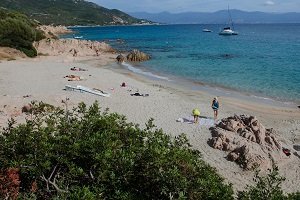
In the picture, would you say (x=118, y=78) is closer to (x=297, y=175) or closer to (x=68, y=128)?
(x=297, y=175)

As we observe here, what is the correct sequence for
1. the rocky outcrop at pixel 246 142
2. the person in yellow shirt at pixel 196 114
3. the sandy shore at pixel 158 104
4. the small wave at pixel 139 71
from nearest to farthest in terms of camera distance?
the rocky outcrop at pixel 246 142 < the sandy shore at pixel 158 104 < the person in yellow shirt at pixel 196 114 < the small wave at pixel 139 71

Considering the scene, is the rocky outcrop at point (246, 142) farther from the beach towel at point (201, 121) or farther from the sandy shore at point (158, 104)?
the beach towel at point (201, 121)

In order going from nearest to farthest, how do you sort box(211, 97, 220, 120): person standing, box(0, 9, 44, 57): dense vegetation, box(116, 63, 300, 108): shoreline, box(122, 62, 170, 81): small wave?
box(211, 97, 220, 120): person standing
box(116, 63, 300, 108): shoreline
box(122, 62, 170, 81): small wave
box(0, 9, 44, 57): dense vegetation

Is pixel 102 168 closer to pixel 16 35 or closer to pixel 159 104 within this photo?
pixel 159 104

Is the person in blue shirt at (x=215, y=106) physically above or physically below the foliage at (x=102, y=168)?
below

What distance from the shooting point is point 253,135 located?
21.0 metres

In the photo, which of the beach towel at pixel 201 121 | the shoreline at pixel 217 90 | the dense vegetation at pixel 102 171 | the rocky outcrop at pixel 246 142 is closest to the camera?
the dense vegetation at pixel 102 171

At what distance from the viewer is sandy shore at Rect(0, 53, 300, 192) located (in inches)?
757

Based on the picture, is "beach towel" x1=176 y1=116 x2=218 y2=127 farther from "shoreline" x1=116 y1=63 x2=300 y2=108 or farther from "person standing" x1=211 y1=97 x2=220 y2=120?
"shoreline" x1=116 y1=63 x2=300 y2=108

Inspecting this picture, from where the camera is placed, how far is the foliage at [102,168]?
8.23m

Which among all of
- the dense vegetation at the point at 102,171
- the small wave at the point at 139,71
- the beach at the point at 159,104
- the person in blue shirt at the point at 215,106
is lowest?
the small wave at the point at 139,71

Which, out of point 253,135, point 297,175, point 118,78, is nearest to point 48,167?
point 297,175

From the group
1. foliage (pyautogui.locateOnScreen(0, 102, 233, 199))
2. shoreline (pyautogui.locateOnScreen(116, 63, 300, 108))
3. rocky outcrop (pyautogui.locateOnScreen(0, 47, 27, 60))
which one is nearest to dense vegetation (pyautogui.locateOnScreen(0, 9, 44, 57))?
rocky outcrop (pyautogui.locateOnScreen(0, 47, 27, 60))

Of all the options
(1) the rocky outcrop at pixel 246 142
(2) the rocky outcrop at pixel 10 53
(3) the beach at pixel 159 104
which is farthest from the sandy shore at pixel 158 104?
(2) the rocky outcrop at pixel 10 53
